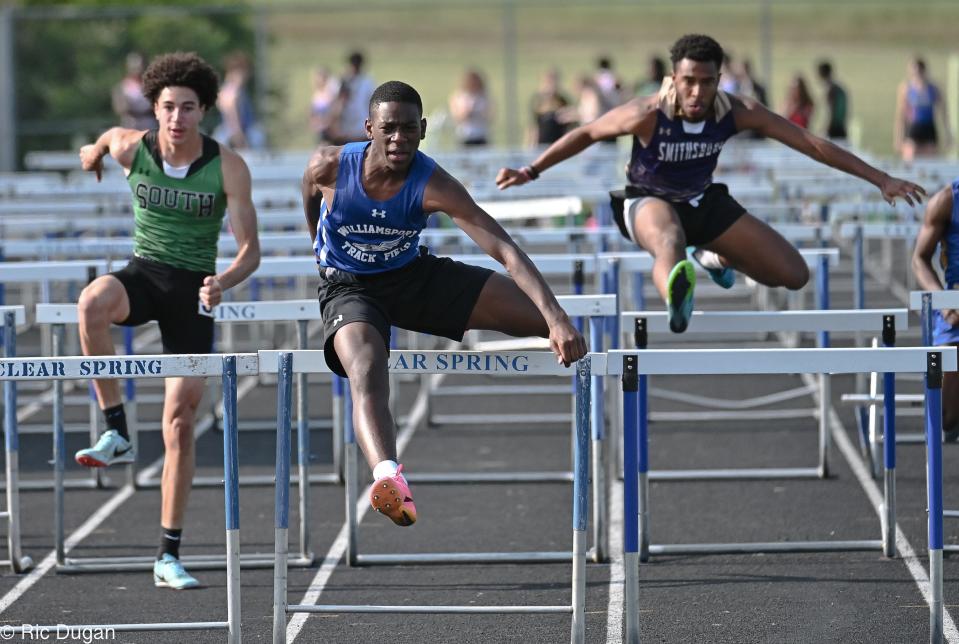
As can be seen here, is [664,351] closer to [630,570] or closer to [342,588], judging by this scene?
[630,570]

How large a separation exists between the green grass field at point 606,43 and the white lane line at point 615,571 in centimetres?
3043

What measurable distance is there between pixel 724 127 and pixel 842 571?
2060 millimetres

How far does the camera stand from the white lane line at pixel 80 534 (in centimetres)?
682

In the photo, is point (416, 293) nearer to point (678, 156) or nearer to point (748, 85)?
point (678, 156)

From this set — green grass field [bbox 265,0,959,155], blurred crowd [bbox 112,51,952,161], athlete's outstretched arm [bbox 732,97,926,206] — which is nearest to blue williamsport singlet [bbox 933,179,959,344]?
athlete's outstretched arm [bbox 732,97,926,206]

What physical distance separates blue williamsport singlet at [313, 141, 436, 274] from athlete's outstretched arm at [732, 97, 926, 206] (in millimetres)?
2066

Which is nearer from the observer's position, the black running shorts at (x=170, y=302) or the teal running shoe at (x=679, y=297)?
the teal running shoe at (x=679, y=297)

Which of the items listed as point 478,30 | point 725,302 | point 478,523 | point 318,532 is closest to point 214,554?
point 318,532

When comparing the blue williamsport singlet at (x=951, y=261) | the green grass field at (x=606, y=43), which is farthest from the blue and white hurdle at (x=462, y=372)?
the green grass field at (x=606, y=43)

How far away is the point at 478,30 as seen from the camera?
57.8 metres

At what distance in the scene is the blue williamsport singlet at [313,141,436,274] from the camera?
5.79 m

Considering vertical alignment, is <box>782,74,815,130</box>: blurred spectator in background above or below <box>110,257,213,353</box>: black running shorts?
above

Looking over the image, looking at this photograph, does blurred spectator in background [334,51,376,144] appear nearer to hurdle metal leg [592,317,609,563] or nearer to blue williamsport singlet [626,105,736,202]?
blue williamsport singlet [626,105,736,202]

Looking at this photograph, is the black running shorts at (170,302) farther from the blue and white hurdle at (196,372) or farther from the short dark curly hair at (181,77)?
the blue and white hurdle at (196,372)
